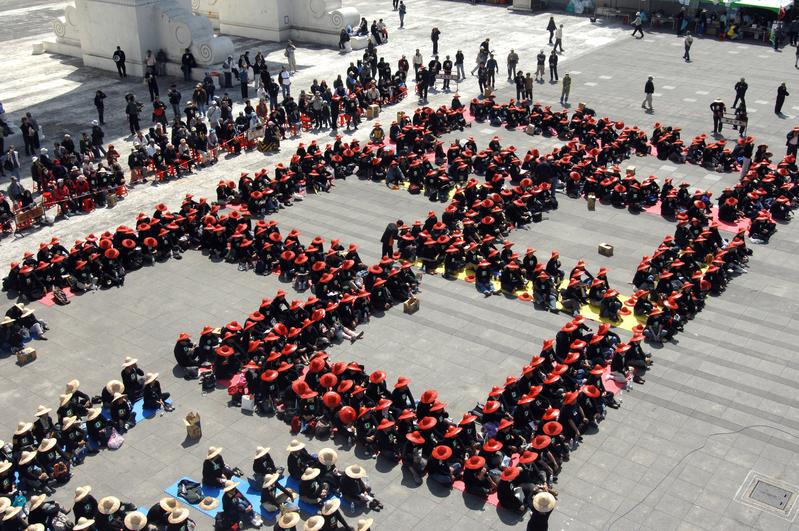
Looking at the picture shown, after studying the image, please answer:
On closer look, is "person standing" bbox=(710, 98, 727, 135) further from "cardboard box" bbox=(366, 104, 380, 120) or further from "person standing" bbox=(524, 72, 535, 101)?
"cardboard box" bbox=(366, 104, 380, 120)

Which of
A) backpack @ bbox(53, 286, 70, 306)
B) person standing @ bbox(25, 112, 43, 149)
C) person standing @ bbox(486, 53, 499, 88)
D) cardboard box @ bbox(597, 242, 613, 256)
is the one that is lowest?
backpack @ bbox(53, 286, 70, 306)

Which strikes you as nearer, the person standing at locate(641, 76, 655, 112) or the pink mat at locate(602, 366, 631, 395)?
the pink mat at locate(602, 366, 631, 395)

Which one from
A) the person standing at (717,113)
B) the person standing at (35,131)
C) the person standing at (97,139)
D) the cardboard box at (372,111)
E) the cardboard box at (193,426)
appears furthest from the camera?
the cardboard box at (372,111)

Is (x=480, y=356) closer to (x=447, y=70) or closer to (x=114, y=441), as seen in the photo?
(x=114, y=441)

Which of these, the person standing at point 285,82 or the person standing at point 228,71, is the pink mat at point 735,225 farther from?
the person standing at point 228,71

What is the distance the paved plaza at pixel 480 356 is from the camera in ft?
55.6

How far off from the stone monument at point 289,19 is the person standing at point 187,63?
7.84 metres

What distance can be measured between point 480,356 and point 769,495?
7.12 m

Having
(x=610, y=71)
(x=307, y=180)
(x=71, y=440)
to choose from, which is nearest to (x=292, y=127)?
(x=307, y=180)

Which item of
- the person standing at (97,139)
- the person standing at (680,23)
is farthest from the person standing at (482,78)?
the person standing at (97,139)

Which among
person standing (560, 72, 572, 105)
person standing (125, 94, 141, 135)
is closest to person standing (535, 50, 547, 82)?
person standing (560, 72, 572, 105)

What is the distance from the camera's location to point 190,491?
1706 centimetres

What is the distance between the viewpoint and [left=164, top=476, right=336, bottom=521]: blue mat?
1667 cm

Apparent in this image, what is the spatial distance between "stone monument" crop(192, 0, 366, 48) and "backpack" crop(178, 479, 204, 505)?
3485 cm
